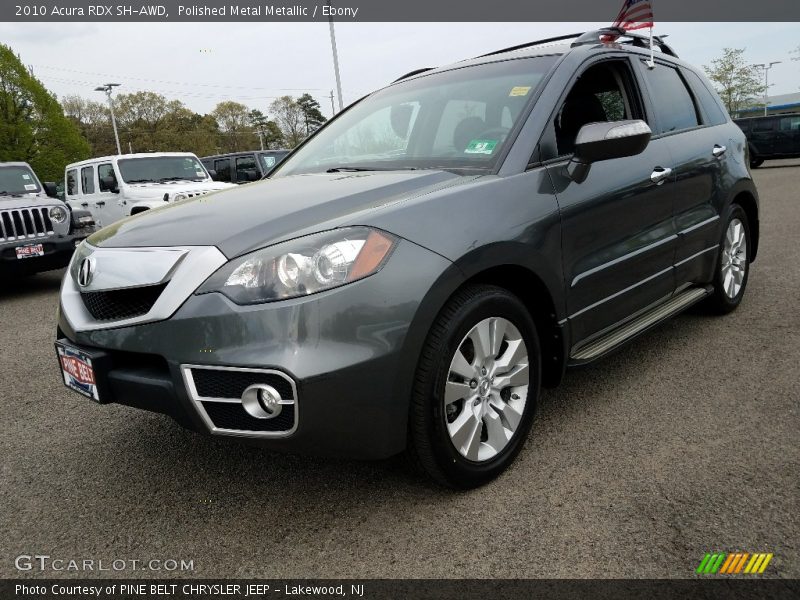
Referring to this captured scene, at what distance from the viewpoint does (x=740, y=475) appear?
7.73 feet

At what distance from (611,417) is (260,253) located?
1.84 m

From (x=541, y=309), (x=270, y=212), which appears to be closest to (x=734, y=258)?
(x=541, y=309)

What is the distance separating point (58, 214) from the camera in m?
7.50

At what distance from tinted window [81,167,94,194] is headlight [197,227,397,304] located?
1028cm

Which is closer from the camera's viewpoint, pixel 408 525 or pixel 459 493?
pixel 408 525

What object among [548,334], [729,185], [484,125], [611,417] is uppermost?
[484,125]

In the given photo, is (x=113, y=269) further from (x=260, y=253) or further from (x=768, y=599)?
(x=768, y=599)

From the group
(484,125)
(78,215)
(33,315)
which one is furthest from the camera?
(78,215)

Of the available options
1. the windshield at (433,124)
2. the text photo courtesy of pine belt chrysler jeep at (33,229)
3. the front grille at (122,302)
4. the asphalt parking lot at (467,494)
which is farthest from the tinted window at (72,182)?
the front grille at (122,302)

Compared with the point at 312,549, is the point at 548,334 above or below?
above

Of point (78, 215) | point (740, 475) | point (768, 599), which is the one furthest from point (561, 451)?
point (78, 215)

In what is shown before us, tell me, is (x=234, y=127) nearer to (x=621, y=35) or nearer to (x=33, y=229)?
(x=33, y=229)

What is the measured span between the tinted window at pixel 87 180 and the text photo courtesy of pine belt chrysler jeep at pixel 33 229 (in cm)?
297

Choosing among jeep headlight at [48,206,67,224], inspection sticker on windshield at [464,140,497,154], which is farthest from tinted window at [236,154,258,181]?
inspection sticker on windshield at [464,140,497,154]
